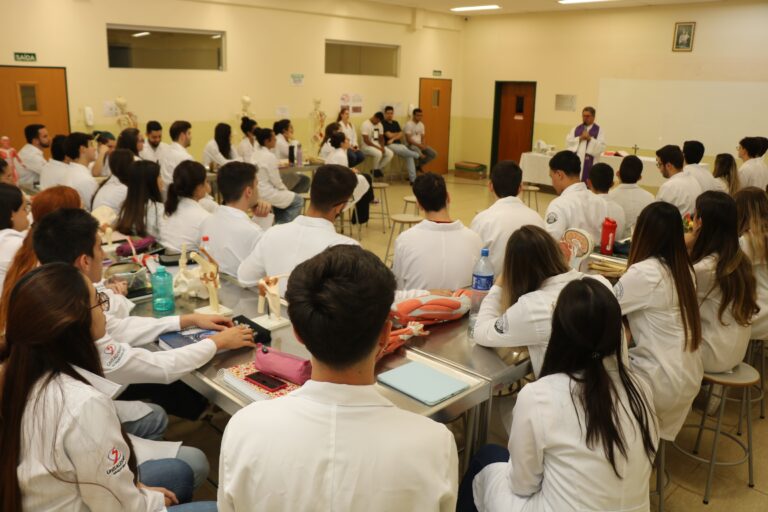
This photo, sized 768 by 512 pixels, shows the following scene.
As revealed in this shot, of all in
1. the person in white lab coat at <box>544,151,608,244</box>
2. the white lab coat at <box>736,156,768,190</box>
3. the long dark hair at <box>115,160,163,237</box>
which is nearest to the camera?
the long dark hair at <box>115,160,163,237</box>

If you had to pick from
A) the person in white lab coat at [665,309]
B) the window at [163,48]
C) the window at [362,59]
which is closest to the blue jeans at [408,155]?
the window at [362,59]

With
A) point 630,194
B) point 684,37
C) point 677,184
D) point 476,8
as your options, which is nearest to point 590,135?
point 684,37

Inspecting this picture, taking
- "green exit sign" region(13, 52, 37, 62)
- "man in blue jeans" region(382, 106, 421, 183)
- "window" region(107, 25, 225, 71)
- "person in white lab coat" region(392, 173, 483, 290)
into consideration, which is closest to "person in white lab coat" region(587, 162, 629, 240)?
"person in white lab coat" region(392, 173, 483, 290)

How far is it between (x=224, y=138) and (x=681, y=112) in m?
7.00

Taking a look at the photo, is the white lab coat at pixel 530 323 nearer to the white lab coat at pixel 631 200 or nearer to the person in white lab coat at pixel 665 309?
the person in white lab coat at pixel 665 309

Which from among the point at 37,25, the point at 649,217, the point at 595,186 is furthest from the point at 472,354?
the point at 37,25

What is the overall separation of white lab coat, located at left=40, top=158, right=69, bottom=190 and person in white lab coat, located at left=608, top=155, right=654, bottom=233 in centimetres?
471

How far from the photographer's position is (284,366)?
1.97 meters

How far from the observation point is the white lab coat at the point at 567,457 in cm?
155

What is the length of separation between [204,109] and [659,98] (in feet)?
23.2

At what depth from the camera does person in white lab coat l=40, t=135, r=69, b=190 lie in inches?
218

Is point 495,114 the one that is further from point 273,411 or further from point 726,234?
point 273,411

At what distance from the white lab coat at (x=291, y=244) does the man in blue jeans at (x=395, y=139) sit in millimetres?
8430

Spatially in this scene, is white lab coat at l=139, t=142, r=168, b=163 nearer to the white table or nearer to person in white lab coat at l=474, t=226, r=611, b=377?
the white table
